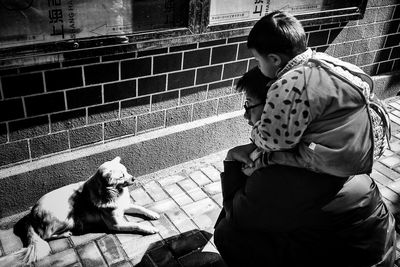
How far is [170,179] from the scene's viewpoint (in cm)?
412

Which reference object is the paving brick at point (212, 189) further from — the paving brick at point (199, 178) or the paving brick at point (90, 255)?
the paving brick at point (90, 255)

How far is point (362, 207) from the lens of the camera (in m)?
2.43

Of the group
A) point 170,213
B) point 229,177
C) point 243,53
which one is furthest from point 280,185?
point 243,53

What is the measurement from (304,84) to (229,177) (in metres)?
0.94

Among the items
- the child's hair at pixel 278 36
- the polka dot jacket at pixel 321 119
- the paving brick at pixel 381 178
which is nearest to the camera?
the polka dot jacket at pixel 321 119

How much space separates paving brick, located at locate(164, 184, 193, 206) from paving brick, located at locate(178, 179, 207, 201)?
5 centimetres

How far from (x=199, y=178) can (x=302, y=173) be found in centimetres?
194

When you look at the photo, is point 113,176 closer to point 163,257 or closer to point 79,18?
point 163,257

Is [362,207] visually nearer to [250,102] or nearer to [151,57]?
[250,102]

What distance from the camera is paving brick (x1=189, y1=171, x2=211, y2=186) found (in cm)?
412

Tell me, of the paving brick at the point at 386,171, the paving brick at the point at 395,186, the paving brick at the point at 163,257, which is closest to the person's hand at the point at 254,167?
the paving brick at the point at 163,257

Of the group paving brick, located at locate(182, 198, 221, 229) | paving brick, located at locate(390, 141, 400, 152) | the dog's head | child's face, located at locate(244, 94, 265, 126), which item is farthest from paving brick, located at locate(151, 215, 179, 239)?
paving brick, located at locate(390, 141, 400, 152)

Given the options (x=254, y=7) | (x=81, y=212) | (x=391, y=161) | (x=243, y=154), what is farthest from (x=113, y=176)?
(x=391, y=161)

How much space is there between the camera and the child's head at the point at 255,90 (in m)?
2.51
